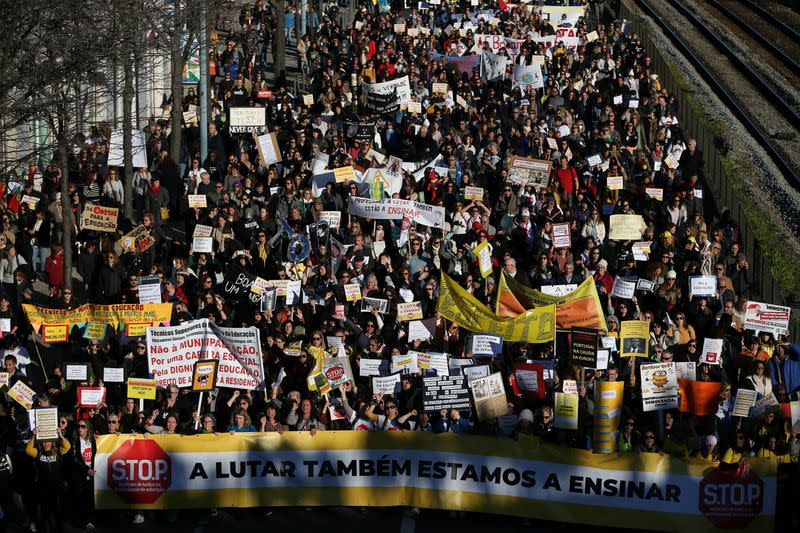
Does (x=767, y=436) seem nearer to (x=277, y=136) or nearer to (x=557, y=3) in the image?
(x=277, y=136)

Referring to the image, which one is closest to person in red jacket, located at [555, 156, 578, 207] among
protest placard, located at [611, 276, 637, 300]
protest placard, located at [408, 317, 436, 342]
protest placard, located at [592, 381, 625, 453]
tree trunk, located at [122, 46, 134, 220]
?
protest placard, located at [611, 276, 637, 300]

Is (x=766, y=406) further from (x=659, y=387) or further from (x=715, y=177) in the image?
(x=715, y=177)

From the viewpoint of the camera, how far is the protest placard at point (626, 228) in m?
23.6

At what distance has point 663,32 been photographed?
4600 cm

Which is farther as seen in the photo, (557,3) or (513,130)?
(557,3)

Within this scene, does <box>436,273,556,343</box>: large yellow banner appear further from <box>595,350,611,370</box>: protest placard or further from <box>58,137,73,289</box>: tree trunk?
<box>58,137,73,289</box>: tree trunk

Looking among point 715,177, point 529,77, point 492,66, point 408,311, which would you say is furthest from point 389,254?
point 492,66

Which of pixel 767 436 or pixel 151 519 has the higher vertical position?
pixel 767 436

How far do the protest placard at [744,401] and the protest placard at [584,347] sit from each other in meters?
1.83

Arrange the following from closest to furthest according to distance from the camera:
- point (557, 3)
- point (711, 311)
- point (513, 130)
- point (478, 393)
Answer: point (478, 393) → point (711, 311) → point (513, 130) → point (557, 3)

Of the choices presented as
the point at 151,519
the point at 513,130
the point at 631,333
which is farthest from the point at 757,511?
the point at 513,130

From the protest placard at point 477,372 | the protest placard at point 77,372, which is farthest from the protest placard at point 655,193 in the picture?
the protest placard at point 77,372

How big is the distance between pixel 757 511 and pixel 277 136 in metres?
14.2

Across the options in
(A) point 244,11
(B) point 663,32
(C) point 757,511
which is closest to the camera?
(C) point 757,511
